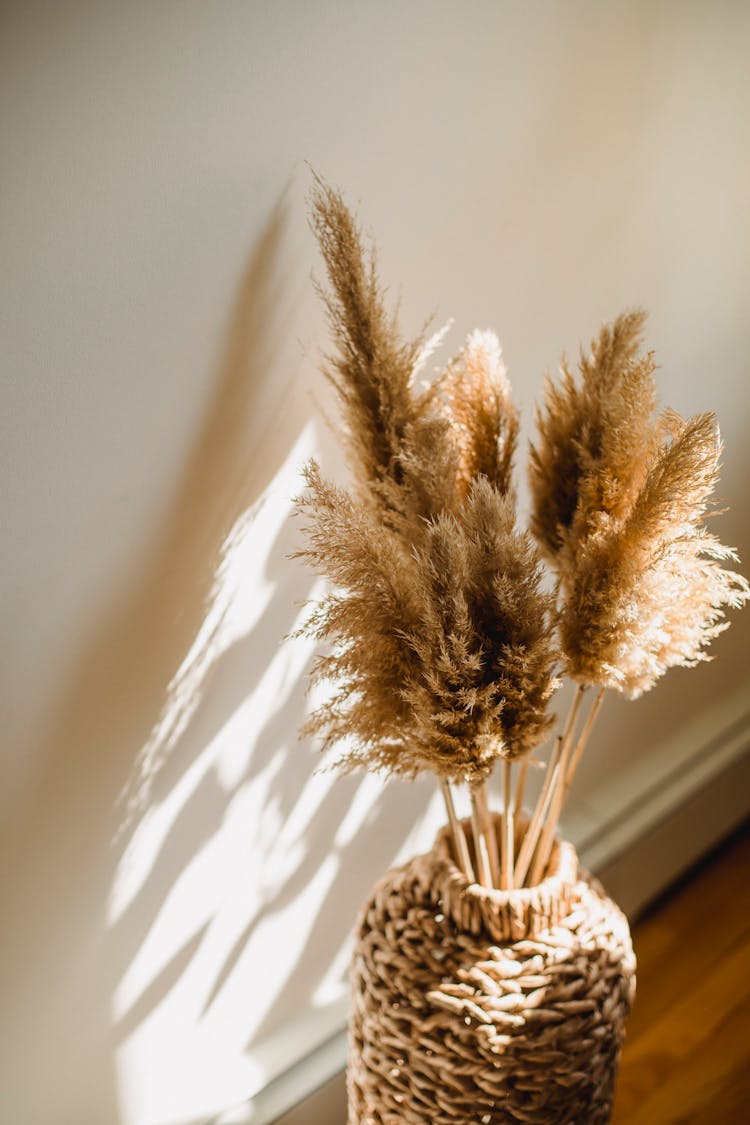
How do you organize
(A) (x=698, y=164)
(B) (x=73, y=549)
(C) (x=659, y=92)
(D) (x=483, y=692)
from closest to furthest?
(D) (x=483, y=692) < (B) (x=73, y=549) < (C) (x=659, y=92) < (A) (x=698, y=164)

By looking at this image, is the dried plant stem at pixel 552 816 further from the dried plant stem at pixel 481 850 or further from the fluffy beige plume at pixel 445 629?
the fluffy beige plume at pixel 445 629

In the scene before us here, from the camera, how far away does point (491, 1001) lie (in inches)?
39.3

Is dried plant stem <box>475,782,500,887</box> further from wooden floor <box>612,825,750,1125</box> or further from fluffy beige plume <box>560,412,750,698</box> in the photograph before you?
wooden floor <box>612,825,750,1125</box>

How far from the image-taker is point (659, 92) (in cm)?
136

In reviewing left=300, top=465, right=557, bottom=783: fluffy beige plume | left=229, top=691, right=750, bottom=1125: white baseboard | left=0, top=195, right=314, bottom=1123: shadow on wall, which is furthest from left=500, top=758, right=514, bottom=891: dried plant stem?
left=229, top=691, right=750, bottom=1125: white baseboard

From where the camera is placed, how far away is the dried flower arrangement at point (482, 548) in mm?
874

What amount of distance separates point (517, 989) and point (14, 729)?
580 mm

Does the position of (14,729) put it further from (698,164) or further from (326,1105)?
(698,164)

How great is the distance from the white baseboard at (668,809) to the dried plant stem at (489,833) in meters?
0.67

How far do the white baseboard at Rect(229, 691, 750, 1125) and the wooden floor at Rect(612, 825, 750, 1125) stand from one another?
56 millimetres

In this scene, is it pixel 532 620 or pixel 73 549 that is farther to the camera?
pixel 73 549

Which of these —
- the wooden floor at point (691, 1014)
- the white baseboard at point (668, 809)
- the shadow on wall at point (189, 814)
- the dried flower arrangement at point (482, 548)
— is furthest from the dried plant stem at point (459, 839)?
the white baseboard at point (668, 809)

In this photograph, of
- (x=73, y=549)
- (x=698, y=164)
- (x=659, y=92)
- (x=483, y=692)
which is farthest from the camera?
(x=698, y=164)

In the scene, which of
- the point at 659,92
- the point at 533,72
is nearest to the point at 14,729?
the point at 533,72
